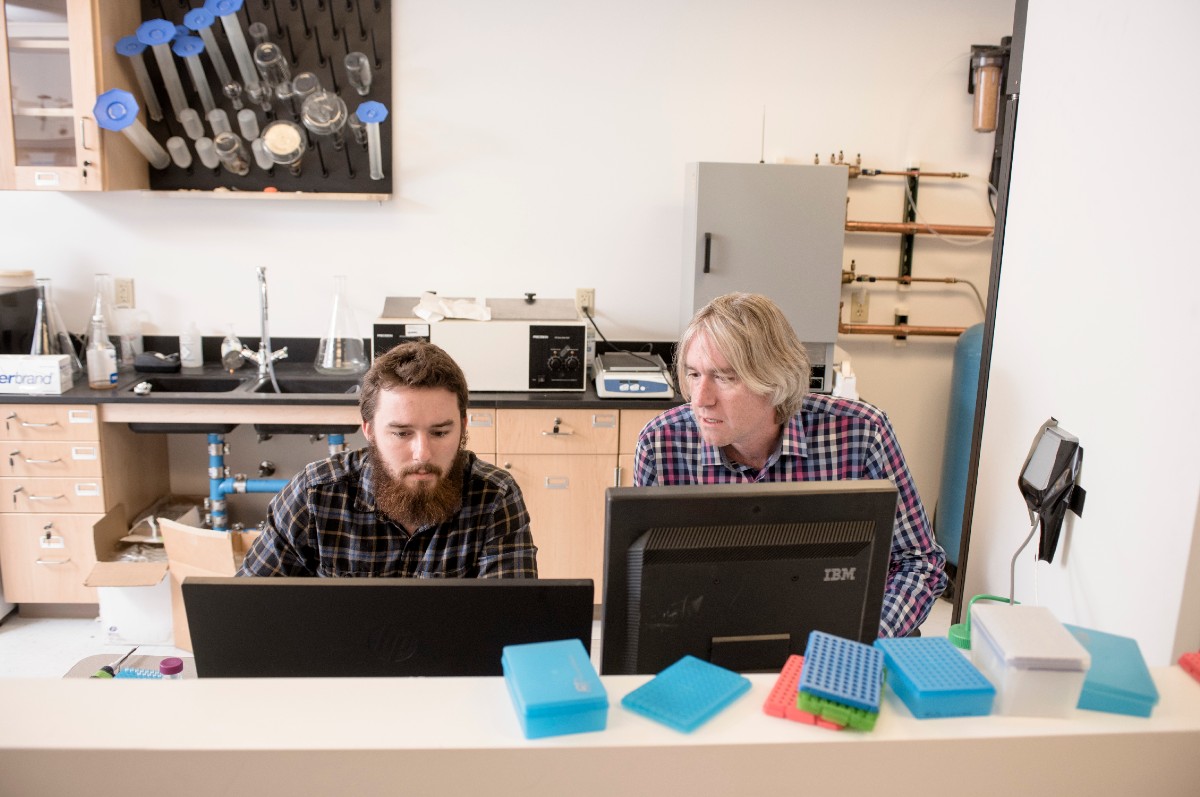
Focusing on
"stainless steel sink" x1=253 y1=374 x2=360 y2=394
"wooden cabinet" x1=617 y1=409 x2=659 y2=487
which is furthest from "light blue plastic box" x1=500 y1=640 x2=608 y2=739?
"stainless steel sink" x1=253 y1=374 x2=360 y2=394

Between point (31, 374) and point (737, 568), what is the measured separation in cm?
292

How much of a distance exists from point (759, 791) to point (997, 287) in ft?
5.75

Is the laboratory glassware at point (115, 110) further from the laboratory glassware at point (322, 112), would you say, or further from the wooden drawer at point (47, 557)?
the wooden drawer at point (47, 557)

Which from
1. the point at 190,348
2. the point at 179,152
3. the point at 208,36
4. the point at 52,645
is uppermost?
the point at 208,36

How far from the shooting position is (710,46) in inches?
143

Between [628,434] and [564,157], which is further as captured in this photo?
[564,157]

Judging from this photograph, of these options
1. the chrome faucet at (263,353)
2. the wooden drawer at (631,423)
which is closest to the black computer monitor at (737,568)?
the wooden drawer at (631,423)

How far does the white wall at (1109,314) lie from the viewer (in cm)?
154

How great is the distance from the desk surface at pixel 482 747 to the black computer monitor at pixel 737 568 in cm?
17

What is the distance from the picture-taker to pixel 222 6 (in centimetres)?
324

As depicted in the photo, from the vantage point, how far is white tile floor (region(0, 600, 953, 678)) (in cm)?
307

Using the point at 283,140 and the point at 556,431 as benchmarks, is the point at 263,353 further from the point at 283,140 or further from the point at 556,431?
the point at 556,431

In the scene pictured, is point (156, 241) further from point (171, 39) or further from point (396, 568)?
point (396, 568)

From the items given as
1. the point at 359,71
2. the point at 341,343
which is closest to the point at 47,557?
the point at 341,343
